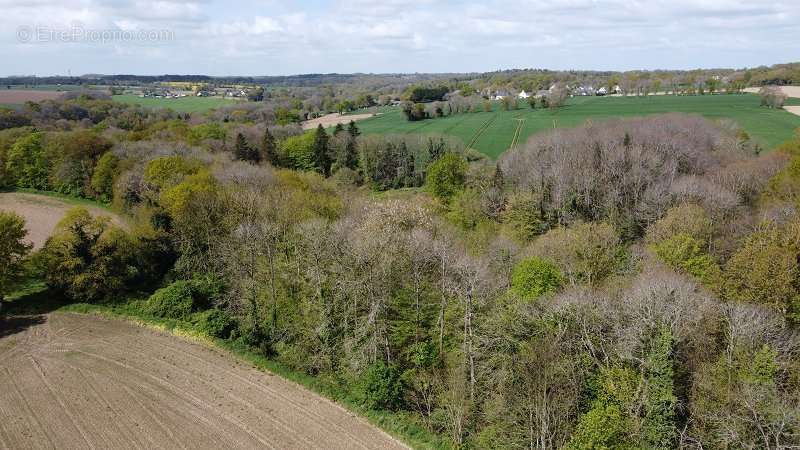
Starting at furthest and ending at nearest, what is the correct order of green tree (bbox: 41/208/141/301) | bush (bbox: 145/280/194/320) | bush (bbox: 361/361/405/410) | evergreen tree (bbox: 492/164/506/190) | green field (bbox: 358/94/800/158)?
green field (bbox: 358/94/800/158), evergreen tree (bbox: 492/164/506/190), green tree (bbox: 41/208/141/301), bush (bbox: 145/280/194/320), bush (bbox: 361/361/405/410)

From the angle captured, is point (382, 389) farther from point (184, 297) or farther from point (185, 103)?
point (185, 103)

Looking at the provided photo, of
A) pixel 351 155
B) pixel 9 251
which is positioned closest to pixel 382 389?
pixel 9 251

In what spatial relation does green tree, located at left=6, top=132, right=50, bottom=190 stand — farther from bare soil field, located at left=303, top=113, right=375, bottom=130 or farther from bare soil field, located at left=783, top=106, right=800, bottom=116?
bare soil field, located at left=783, top=106, right=800, bottom=116

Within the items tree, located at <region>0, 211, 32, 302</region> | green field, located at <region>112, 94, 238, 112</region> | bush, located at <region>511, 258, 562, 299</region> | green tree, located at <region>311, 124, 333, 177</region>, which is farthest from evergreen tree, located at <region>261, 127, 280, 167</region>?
green field, located at <region>112, 94, 238, 112</region>

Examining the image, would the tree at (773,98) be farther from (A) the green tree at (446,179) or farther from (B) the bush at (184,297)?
(B) the bush at (184,297)

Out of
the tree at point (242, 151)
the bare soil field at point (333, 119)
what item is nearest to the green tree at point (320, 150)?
the tree at point (242, 151)
